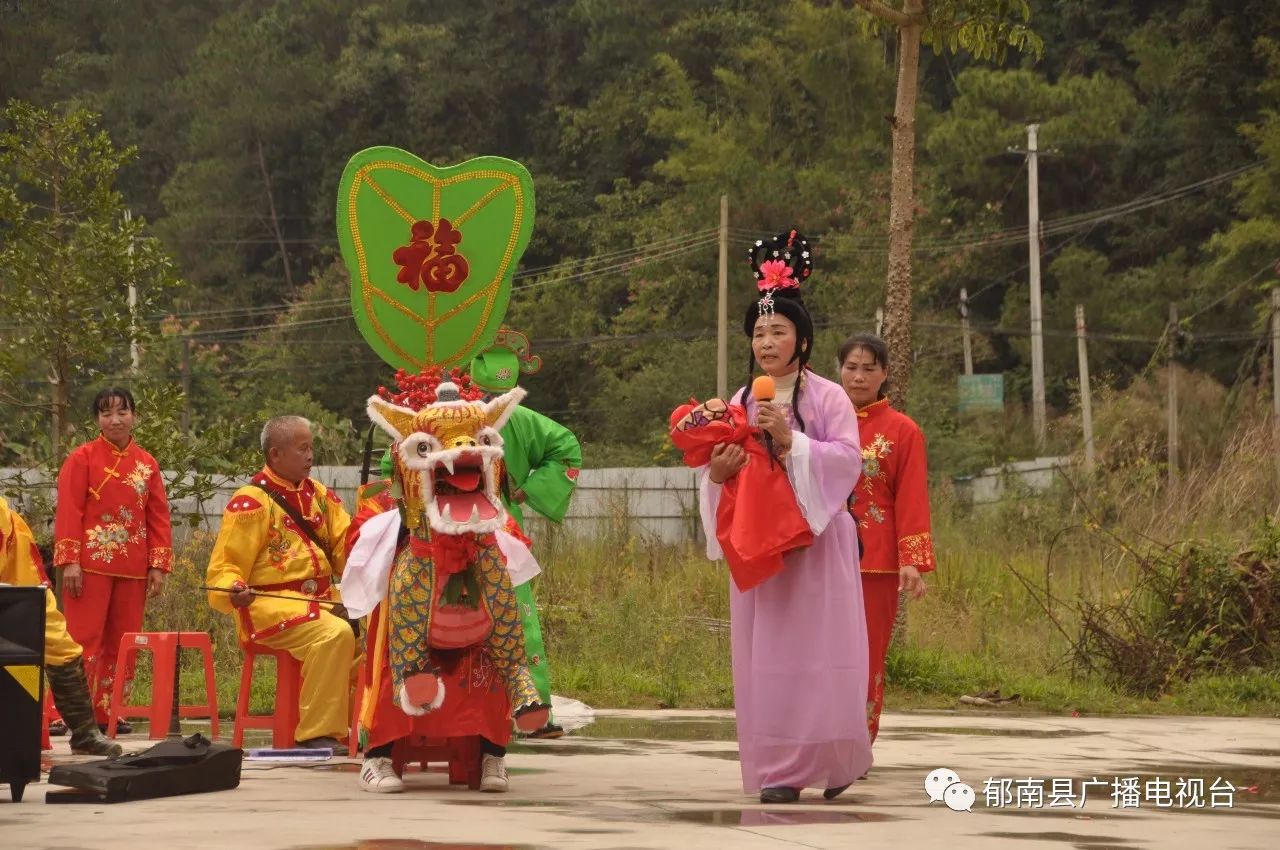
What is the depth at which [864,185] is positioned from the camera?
36.0 meters

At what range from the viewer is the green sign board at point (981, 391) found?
3416cm

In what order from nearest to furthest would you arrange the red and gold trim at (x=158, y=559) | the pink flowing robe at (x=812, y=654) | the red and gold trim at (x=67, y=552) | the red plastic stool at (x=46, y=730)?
the pink flowing robe at (x=812, y=654)
the red plastic stool at (x=46, y=730)
the red and gold trim at (x=67, y=552)
the red and gold trim at (x=158, y=559)

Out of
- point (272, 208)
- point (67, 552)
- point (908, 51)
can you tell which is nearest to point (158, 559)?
point (67, 552)

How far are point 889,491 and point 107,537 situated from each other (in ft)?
14.1

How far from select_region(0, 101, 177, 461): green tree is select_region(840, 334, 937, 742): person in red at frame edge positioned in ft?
18.7

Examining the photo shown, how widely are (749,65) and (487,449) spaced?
1377 inches

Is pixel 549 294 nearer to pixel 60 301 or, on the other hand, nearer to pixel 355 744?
pixel 60 301

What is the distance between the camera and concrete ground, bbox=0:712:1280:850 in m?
5.15

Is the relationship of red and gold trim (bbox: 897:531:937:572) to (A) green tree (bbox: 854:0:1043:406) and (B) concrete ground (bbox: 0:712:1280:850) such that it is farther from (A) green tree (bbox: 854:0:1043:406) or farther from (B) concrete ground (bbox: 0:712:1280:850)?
(A) green tree (bbox: 854:0:1043:406)

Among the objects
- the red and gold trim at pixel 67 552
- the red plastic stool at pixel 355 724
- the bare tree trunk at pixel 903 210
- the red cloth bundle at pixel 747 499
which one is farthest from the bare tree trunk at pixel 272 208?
the red cloth bundle at pixel 747 499

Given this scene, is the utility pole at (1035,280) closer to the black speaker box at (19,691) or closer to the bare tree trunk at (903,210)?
the bare tree trunk at (903,210)

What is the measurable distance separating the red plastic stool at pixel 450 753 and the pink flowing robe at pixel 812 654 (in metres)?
0.99

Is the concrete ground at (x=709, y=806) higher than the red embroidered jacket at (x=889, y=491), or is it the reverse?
the red embroidered jacket at (x=889, y=491)

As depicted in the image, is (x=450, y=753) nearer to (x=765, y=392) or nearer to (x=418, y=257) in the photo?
(x=765, y=392)
